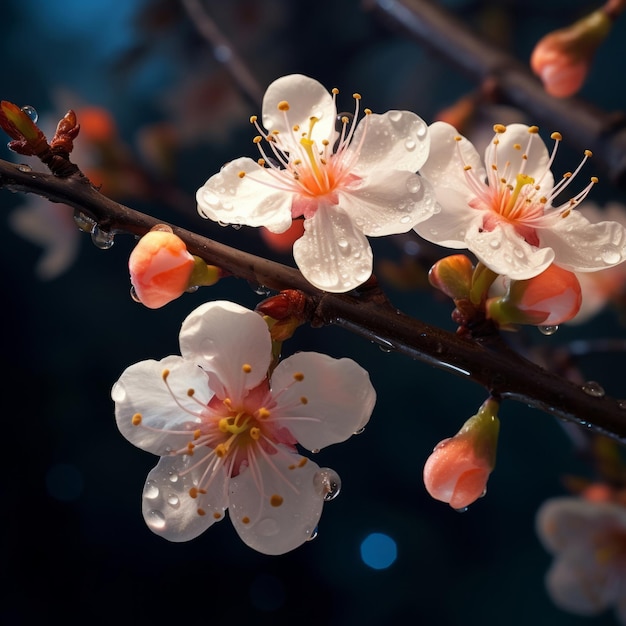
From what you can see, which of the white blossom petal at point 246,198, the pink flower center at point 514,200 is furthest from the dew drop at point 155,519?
the pink flower center at point 514,200

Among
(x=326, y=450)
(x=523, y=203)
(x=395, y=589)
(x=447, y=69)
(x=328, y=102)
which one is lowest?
(x=395, y=589)

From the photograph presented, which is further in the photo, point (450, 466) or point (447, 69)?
point (447, 69)

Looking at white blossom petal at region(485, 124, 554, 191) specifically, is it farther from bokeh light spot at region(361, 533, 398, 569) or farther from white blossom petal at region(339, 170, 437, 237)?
bokeh light spot at region(361, 533, 398, 569)

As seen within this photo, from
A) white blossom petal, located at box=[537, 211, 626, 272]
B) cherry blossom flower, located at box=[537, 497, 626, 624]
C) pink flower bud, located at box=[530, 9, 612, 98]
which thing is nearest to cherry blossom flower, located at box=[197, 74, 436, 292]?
white blossom petal, located at box=[537, 211, 626, 272]

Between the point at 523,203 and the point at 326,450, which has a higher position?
the point at 523,203

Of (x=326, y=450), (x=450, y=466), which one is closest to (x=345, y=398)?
(x=450, y=466)

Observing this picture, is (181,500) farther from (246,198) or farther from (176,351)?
(176,351)

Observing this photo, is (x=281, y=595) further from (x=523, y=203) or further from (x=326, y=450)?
(x=523, y=203)
